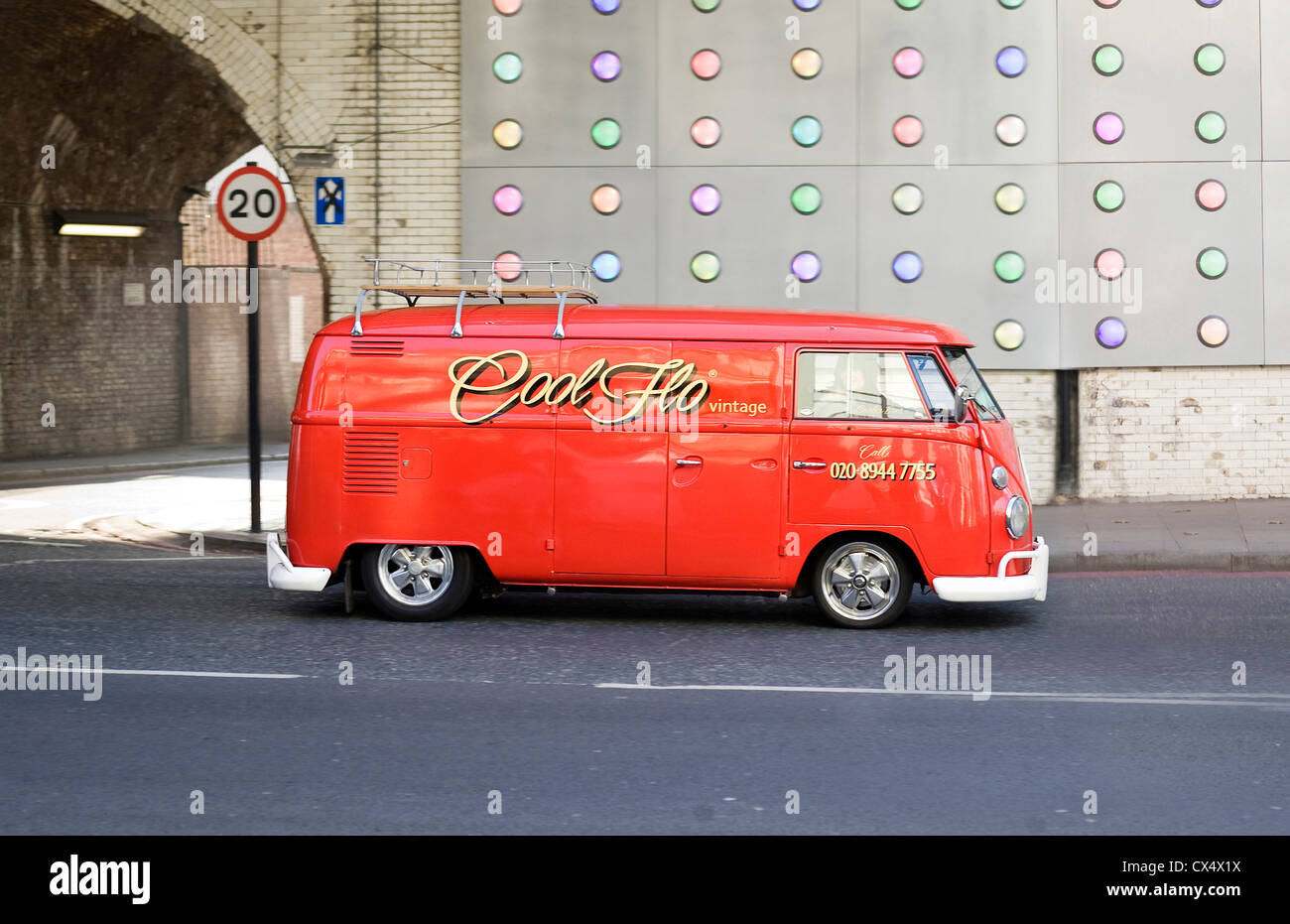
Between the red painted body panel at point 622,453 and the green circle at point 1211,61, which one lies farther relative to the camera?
the green circle at point 1211,61

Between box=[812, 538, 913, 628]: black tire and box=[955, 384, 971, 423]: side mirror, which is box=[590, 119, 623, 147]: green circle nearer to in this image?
box=[955, 384, 971, 423]: side mirror

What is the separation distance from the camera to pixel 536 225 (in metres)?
15.6

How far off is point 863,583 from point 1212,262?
761cm

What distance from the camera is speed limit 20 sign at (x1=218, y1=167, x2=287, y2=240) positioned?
1364cm

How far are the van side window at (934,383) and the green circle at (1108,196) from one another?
6.63 meters

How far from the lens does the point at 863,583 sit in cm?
985

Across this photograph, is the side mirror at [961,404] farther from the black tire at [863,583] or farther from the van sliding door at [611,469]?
the van sliding door at [611,469]

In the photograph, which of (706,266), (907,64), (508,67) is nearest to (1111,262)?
(907,64)

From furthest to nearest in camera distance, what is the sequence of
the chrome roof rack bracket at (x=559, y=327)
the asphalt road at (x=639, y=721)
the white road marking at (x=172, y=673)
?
the chrome roof rack bracket at (x=559, y=327)
the white road marking at (x=172, y=673)
the asphalt road at (x=639, y=721)

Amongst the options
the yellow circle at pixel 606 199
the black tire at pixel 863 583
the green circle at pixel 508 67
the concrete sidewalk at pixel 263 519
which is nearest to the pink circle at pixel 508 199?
the yellow circle at pixel 606 199

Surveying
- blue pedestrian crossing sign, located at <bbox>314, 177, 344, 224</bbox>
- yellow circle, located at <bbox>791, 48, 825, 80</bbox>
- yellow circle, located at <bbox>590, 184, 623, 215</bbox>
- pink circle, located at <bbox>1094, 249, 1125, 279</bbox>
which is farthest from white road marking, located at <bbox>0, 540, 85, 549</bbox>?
pink circle, located at <bbox>1094, 249, 1125, 279</bbox>

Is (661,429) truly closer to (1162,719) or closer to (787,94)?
(1162,719)

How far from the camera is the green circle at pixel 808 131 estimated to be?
51.0 ft

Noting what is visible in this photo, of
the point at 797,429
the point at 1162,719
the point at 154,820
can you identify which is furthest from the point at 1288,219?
the point at 154,820
